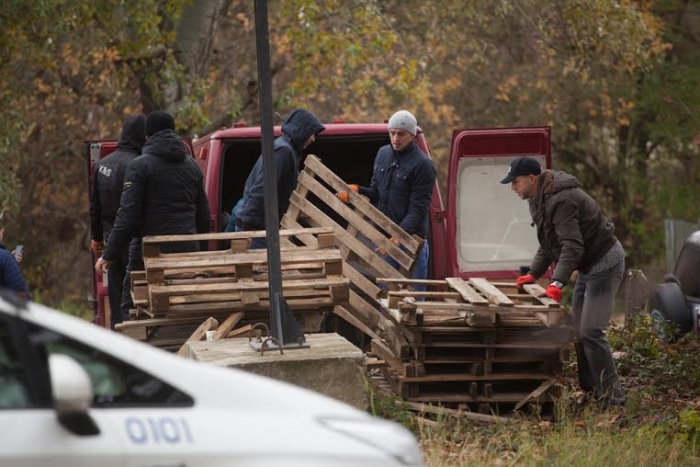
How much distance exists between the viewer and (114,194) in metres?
9.85

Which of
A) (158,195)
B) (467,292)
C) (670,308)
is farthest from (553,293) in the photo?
(670,308)

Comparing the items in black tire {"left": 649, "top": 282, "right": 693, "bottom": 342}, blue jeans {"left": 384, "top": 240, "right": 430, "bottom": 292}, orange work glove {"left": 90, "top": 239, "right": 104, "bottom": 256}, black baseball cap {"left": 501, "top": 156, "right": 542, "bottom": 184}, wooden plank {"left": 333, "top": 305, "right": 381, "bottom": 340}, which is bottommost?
black tire {"left": 649, "top": 282, "right": 693, "bottom": 342}

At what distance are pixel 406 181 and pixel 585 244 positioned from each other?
1640 millimetres

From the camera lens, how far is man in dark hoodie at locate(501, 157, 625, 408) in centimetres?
858

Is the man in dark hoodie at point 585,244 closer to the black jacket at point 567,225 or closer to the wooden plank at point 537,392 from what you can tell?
the black jacket at point 567,225

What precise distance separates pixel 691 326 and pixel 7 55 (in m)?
8.30

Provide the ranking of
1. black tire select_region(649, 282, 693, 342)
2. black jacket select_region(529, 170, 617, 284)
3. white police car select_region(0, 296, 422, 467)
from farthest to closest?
black tire select_region(649, 282, 693, 342) → black jacket select_region(529, 170, 617, 284) → white police car select_region(0, 296, 422, 467)

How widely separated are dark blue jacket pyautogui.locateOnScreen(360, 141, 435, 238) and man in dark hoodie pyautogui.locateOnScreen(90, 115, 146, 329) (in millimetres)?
1855

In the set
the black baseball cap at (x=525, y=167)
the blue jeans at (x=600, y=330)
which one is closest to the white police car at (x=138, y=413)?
the black baseball cap at (x=525, y=167)

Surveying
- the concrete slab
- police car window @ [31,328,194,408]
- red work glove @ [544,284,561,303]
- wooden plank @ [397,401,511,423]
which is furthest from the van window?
police car window @ [31,328,194,408]

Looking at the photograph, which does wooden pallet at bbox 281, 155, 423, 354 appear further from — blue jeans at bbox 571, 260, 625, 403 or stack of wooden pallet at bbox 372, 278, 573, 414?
blue jeans at bbox 571, 260, 625, 403

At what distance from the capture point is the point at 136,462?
156 inches

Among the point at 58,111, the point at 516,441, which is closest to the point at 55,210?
the point at 58,111

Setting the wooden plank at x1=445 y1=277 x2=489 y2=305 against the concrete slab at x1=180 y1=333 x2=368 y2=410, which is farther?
the wooden plank at x1=445 y1=277 x2=489 y2=305
